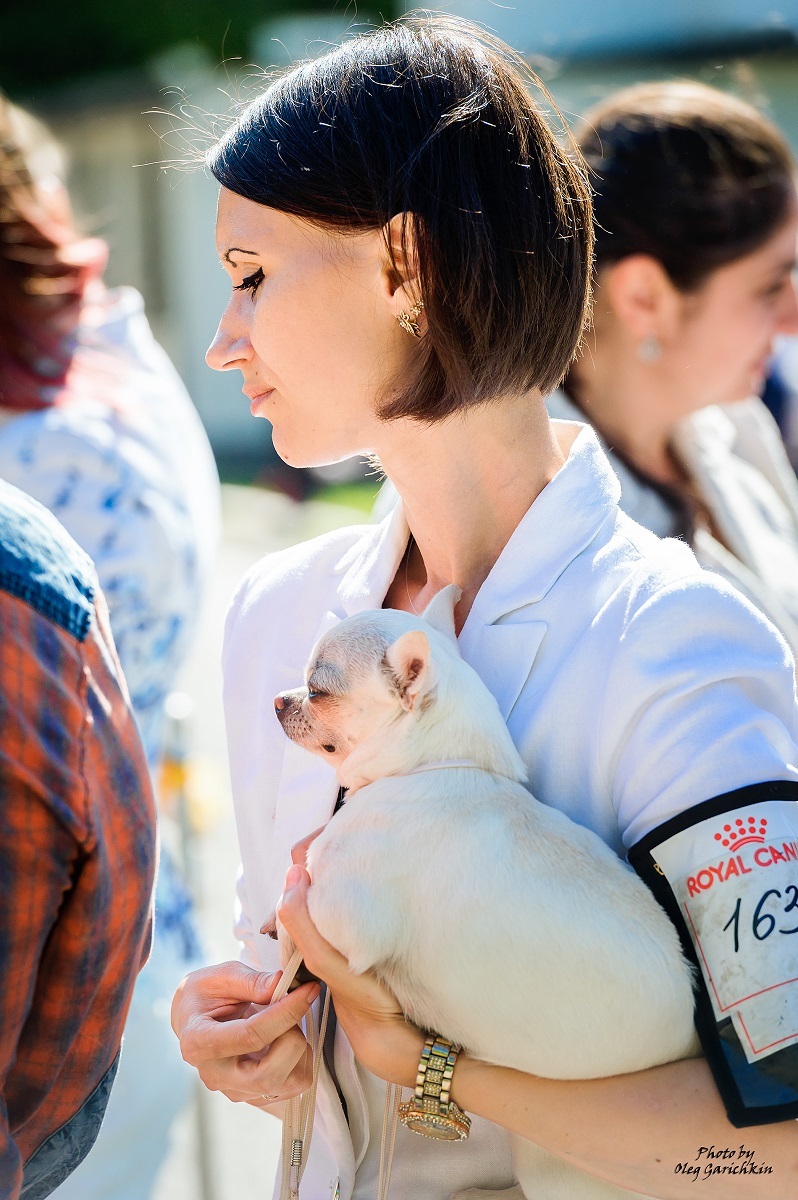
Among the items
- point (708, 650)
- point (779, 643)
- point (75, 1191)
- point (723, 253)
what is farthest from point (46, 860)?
point (723, 253)

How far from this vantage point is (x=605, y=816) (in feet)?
4.58

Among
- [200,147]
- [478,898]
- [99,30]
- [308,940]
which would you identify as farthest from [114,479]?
[99,30]

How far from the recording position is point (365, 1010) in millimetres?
1374

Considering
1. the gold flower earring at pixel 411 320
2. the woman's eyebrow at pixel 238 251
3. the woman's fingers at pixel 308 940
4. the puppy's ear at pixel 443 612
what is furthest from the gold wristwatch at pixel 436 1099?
the woman's eyebrow at pixel 238 251

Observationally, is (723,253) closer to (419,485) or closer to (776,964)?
(419,485)

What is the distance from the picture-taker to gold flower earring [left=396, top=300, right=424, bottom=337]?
4.96 feet

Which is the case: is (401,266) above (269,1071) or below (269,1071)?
above

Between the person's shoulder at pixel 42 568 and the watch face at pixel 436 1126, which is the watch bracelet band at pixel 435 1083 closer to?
the watch face at pixel 436 1126

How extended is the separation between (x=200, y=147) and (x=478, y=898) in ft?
4.49

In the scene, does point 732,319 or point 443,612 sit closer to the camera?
point 443,612

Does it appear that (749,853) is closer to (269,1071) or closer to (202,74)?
(269,1071)

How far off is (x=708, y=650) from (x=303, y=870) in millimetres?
563

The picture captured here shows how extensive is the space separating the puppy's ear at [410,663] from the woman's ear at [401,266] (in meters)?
0.44

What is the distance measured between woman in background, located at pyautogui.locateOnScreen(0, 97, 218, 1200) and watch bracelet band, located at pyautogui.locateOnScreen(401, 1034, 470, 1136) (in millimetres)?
1240
